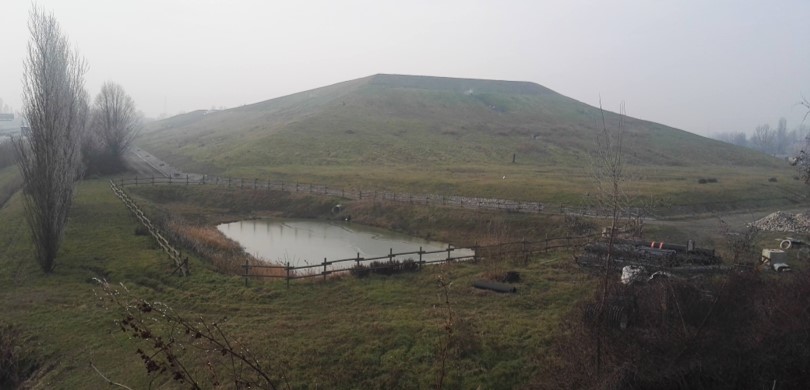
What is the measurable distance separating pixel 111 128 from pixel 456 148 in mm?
46874

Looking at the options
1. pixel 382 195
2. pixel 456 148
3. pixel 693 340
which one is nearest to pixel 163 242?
pixel 693 340

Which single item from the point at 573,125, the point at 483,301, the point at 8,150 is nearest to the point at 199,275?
the point at 483,301

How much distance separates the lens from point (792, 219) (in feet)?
109

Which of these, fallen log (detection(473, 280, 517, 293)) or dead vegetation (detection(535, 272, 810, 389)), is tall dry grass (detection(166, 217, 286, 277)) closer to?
→ fallen log (detection(473, 280, 517, 293))

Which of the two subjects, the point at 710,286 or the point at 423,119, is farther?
the point at 423,119

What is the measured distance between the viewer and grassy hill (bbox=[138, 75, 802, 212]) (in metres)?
51.6

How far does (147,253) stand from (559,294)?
17611mm

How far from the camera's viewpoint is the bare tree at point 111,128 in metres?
56.6

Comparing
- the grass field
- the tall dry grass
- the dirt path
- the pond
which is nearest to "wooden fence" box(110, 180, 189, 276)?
the grass field

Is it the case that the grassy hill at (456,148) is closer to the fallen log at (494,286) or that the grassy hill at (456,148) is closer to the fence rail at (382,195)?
the fence rail at (382,195)

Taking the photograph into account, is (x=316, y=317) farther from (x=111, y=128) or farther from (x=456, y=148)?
(x=456, y=148)

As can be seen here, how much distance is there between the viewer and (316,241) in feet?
113

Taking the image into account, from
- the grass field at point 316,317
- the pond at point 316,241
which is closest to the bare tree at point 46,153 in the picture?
the grass field at point 316,317

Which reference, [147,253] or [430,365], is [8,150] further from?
[430,365]
